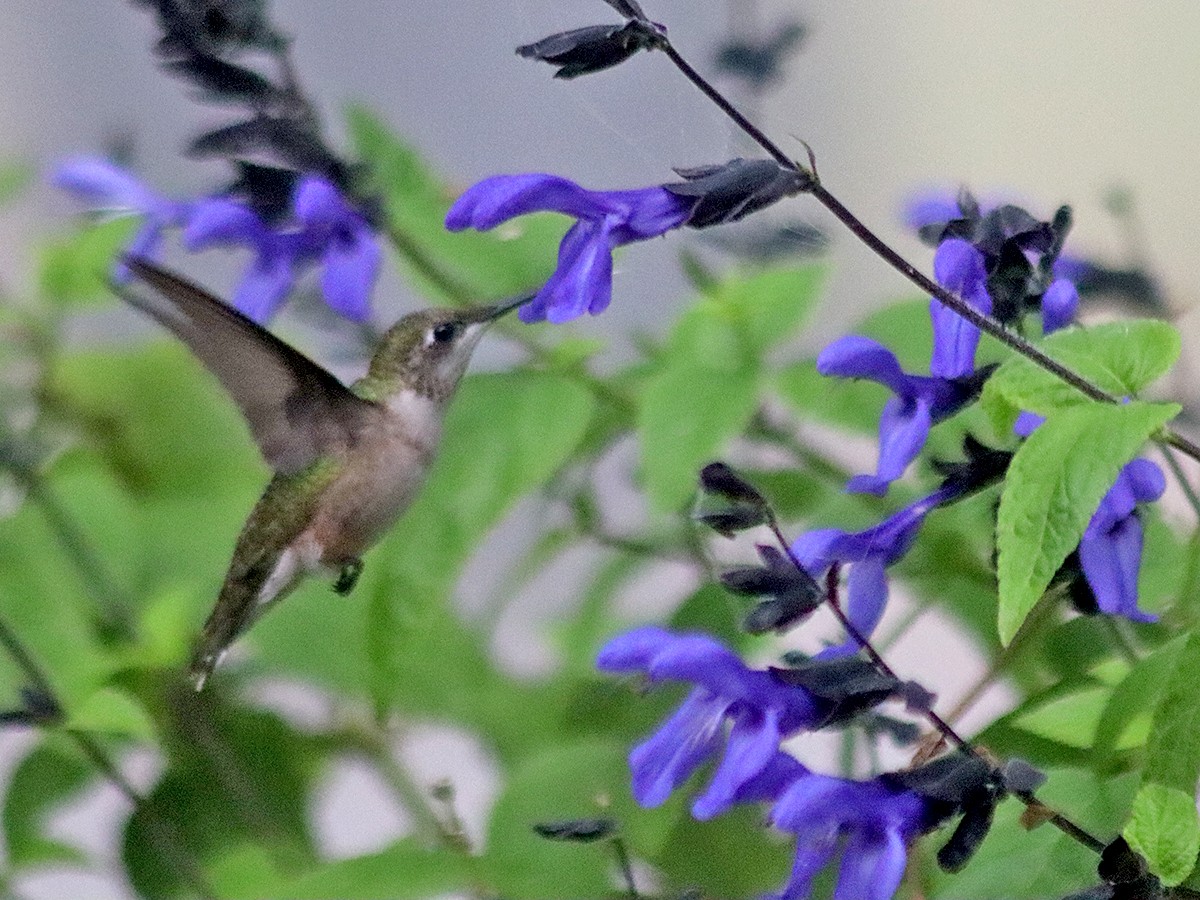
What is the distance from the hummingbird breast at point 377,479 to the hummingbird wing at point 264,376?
0.04 ft

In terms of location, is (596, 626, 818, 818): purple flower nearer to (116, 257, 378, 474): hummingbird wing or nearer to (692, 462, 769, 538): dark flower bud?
(692, 462, 769, 538): dark flower bud

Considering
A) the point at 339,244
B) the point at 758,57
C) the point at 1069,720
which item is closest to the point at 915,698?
the point at 1069,720

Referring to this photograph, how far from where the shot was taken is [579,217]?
0.61 meters

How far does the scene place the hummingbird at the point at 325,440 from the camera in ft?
2.43

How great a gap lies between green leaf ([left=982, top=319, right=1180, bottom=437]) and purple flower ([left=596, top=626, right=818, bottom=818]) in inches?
4.9

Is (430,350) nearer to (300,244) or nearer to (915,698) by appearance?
(300,244)

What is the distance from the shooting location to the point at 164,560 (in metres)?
1.18

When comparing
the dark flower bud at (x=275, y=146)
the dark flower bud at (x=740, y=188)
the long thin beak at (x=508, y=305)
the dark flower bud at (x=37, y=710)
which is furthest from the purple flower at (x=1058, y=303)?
the dark flower bud at (x=37, y=710)

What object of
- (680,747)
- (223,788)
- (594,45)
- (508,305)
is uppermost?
(594,45)

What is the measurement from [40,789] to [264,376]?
0.46m

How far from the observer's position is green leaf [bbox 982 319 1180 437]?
1.74 ft

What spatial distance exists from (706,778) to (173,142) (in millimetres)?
1720

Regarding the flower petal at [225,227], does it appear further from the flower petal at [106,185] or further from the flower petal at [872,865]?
the flower petal at [872,865]

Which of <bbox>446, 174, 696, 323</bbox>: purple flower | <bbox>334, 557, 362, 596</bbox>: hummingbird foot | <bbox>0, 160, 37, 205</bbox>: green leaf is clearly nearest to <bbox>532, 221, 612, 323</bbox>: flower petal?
<bbox>446, 174, 696, 323</bbox>: purple flower
